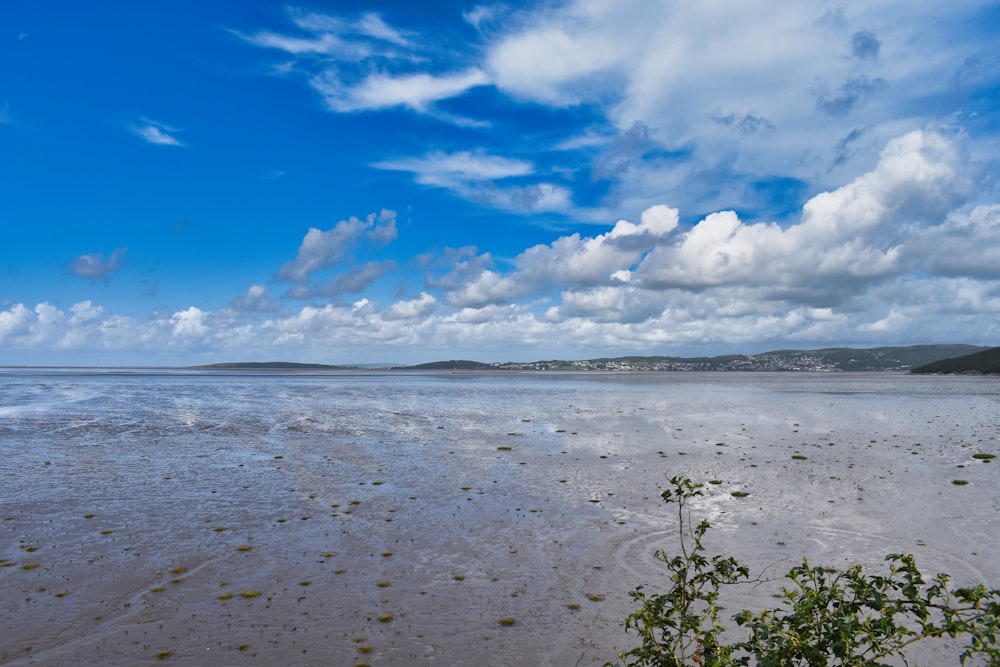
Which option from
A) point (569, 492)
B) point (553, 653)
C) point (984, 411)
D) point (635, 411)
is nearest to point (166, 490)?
point (569, 492)

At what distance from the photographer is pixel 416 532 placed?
59.6 feet

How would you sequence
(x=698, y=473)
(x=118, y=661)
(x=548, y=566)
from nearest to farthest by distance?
(x=118, y=661) < (x=548, y=566) < (x=698, y=473)

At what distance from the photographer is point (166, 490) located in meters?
23.5

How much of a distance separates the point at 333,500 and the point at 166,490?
7152mm

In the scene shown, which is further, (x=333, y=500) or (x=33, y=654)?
(x=333, y=500)

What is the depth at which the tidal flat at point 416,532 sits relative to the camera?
38.0 ft

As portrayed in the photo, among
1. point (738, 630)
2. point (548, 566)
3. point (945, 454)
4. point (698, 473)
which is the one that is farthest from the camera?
A: point (945, 454)

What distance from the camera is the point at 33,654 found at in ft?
35.0

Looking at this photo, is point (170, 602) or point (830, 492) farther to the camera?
point (830, 492)

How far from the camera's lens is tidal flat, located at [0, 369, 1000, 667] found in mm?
11586

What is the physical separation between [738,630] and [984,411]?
65.0 meters

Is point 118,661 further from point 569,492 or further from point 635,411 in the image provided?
point 635,411

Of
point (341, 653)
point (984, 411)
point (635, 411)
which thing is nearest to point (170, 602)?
point (341, 653)

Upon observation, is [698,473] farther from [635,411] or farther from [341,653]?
[635,411]
